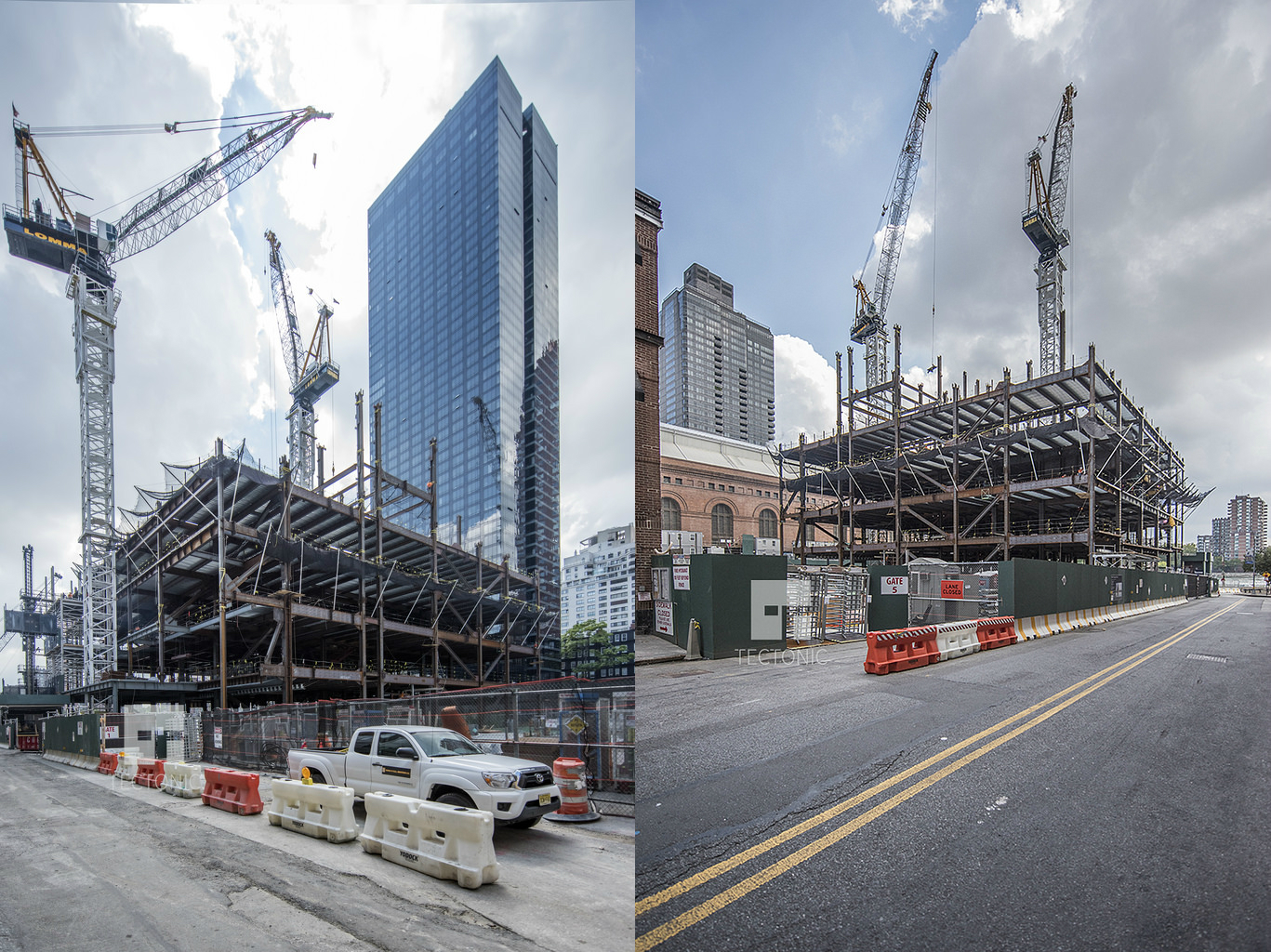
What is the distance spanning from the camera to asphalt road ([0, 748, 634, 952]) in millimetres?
3729

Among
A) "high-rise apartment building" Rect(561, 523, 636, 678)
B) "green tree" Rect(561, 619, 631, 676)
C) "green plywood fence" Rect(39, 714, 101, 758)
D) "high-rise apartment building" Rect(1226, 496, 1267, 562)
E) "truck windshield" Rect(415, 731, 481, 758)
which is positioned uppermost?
"high-rise apartment building" Rect(1226, 496, 1267, 562)

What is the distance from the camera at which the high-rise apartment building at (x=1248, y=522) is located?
3.61 meters

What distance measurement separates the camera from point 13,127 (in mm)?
4844

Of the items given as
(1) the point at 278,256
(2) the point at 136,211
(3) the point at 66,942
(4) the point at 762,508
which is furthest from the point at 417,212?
(4) the point at 762,508

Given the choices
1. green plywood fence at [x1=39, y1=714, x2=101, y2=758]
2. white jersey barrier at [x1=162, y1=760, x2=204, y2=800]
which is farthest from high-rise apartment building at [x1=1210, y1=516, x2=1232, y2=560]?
green plywood fence at [x1=39, y1=714, x2=101, y2=758]

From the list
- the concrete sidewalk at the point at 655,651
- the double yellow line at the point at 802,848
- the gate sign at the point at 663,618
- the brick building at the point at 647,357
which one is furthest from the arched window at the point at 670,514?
the double yellow line at the point at 802,848

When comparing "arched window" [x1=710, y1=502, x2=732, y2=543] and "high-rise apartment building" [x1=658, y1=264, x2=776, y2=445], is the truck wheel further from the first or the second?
"arched window" [x1=710, y1=502, x2=732, y2=543]

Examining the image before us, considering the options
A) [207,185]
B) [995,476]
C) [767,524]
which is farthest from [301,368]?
[767,524]

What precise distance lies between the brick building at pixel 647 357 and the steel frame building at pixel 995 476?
31.2m

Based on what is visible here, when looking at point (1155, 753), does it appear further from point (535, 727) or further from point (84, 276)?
point (84, 276)

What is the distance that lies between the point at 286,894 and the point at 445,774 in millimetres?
1756

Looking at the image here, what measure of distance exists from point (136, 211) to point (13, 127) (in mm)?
2671

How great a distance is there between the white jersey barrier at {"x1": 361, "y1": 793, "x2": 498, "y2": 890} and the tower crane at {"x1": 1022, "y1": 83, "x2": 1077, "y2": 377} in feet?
19.2
